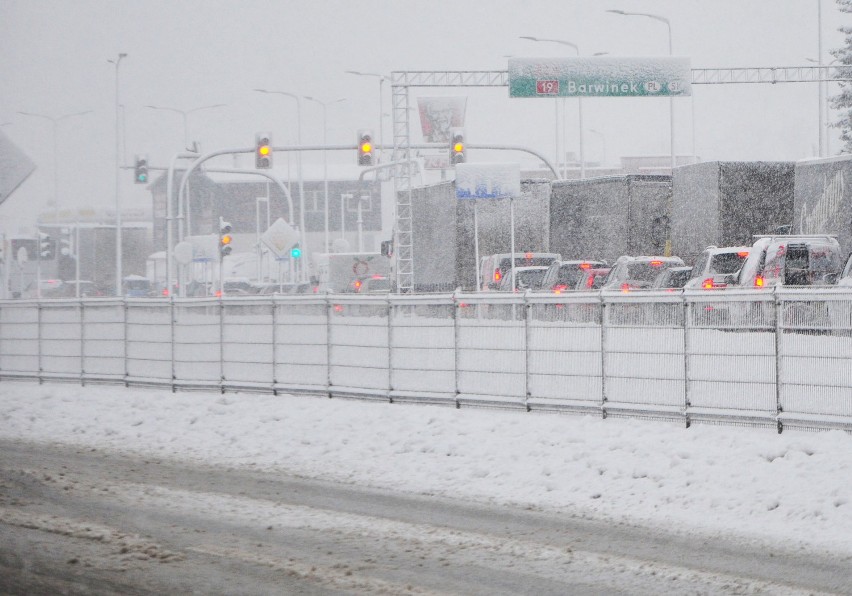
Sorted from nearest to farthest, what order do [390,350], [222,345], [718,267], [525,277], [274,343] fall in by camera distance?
[390,350] < [274,343] < [222,345] < [718,267] < [525,277]

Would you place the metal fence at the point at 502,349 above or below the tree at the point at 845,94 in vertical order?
below

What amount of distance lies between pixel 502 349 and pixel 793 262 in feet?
41.0

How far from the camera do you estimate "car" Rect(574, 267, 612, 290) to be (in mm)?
34812

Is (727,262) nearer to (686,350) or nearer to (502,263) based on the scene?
(502,263)

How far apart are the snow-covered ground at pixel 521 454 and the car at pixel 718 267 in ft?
42.4

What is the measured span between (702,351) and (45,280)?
96114mm

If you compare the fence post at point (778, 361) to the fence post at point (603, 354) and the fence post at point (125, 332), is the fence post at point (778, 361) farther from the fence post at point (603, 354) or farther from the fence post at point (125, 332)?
the fence post at point (125, 332)

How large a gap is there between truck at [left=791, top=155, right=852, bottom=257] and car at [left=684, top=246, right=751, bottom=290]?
2125mm

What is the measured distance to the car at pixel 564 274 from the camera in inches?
1432

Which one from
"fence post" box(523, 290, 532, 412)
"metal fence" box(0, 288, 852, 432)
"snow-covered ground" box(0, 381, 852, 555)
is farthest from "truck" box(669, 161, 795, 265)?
"fence post" box(523, 290, 532, 412)

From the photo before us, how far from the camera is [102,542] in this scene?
9047mm

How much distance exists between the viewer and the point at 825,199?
30.3m

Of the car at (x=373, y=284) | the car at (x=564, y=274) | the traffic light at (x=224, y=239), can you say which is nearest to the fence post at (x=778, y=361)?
the car at (x=564, y=274)

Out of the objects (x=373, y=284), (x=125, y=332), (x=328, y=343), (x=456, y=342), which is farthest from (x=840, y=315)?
(x=373, y=284)
